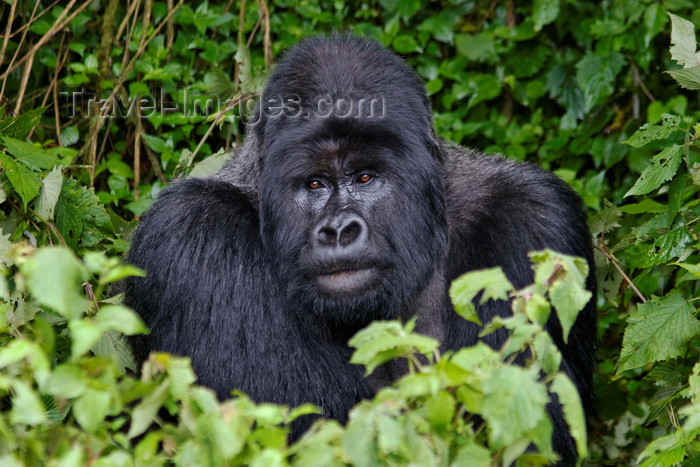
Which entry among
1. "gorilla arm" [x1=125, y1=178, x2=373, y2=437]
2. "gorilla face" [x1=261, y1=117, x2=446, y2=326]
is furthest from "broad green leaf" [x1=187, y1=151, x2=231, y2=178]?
"gorilla face" [x1=261, y1=117, x2=446, y2=326]

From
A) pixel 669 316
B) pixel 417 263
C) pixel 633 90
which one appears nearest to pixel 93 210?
pixel 417 263

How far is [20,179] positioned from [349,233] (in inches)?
61.5

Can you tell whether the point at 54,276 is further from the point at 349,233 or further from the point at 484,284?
the point at 349,233

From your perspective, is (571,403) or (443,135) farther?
(443,135)

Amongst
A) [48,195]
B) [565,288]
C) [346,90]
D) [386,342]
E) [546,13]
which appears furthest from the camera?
[546,13]

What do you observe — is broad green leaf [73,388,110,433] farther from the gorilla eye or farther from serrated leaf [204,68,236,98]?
serrated leaf [204,68,236,98]

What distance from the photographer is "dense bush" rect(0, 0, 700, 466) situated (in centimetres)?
194

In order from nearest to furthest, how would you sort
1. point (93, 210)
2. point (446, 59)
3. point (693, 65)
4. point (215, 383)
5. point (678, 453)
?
point (678, 453)
point (215, 383)
point (693, 65)
point (93, 210)
point (446, 59)

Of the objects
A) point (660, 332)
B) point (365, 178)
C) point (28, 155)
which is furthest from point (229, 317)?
point (660, 332)

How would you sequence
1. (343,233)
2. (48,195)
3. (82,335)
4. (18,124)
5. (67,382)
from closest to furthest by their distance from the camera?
(82,335) → (67,382) → (343,233) → (48,195) → (18,124)

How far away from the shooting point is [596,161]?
5.93m

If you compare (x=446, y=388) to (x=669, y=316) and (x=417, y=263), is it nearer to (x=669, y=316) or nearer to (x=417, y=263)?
(x=417, y=263)

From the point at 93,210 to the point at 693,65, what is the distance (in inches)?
107

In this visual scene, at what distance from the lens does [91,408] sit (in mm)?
1867
